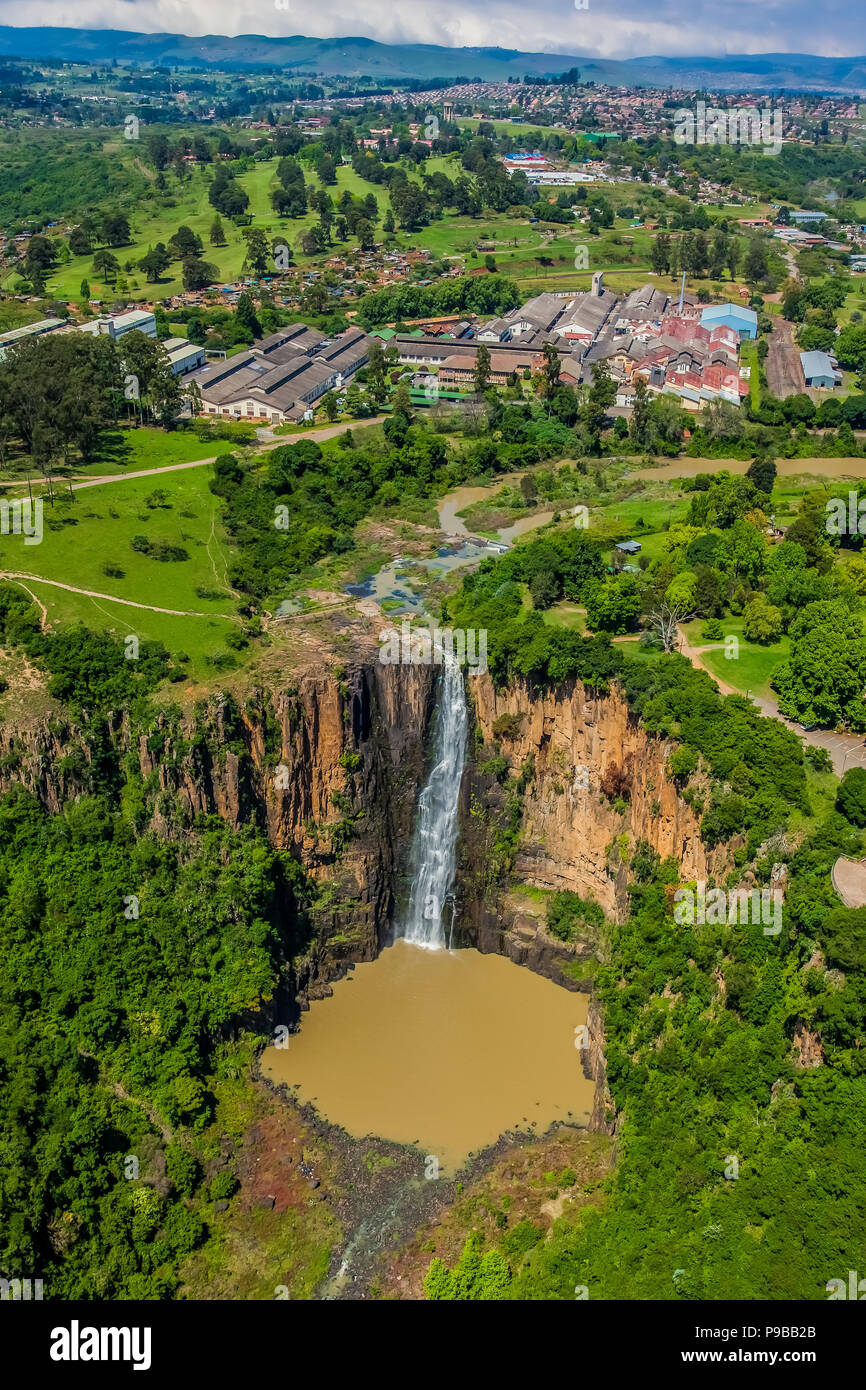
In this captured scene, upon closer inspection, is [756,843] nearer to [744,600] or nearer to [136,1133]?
[744,600]

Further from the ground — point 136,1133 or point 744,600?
point 744,600

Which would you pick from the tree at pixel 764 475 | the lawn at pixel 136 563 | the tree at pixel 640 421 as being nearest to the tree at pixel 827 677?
the tree at pixel 764 475

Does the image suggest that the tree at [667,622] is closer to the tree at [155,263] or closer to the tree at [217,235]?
the tree at [155,263]

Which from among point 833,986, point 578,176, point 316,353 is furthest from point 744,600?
point 578,176

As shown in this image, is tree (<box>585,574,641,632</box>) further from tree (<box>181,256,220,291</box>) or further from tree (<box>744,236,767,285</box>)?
tree (<box>744,236,767,285</box>)

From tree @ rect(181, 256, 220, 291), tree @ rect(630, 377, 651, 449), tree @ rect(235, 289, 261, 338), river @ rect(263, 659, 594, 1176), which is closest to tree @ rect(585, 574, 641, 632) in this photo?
river @ rect(263, 659, 594, 1176)
